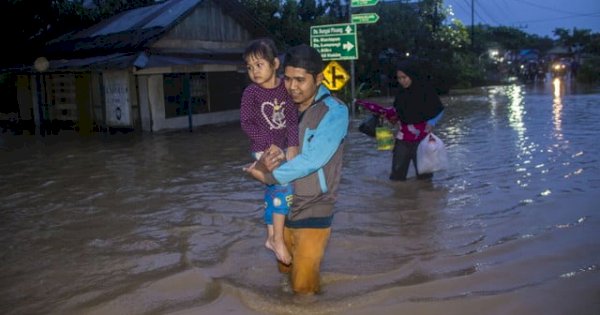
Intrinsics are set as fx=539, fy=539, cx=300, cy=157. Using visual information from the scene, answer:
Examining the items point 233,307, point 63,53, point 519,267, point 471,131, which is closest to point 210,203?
point 233,307

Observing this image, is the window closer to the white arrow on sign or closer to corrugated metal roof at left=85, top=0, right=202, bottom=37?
corrugated metal roof at left=85, top=0, right=202, bottom=37

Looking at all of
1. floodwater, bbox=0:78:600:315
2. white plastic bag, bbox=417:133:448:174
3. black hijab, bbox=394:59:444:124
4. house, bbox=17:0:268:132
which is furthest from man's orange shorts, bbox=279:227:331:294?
house, bbox=17:0:268:132

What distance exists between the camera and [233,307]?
148 inches

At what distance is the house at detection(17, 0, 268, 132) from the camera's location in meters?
15.4

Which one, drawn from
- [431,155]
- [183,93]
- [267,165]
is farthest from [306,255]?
[183,93]

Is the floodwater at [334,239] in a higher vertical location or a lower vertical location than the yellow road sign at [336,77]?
lower

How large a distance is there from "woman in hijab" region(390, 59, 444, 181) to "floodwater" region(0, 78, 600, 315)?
2.35ft

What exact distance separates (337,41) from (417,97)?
6638 mm

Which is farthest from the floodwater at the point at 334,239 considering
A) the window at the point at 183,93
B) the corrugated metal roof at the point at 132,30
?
the window at the point at 183,93

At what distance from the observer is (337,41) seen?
42.9 ft

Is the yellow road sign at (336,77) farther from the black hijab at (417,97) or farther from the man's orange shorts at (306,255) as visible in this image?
the man's orange shorts at (306,255)

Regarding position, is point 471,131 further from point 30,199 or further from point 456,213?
point 30,199

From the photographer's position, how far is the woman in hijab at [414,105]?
6773 millimetres

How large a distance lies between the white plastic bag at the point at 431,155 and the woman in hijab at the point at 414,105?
12 centimetres
